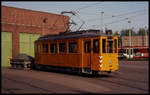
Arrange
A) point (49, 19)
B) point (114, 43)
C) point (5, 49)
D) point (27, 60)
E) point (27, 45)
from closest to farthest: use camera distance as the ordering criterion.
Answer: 1. point (114, 43)
2. point (27, 60)
3. point (5, 49)
4. point (27, 45)
5. point (49, 19)

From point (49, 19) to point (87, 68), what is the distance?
19.6 metres

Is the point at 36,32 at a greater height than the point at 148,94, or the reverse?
the point at 36,32

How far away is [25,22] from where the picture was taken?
105 feet

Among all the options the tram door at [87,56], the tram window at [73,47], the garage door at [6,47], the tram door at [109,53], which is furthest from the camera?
the garage door at [6,47]

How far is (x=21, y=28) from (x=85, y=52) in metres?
16.7

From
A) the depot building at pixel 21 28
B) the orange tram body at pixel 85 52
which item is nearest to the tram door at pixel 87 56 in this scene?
the orange tram body at pixel 85 52

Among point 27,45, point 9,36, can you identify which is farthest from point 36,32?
point 9,36

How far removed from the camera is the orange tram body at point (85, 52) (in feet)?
53.1

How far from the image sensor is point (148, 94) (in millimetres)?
10125

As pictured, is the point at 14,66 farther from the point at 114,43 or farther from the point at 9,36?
the point at 114,43

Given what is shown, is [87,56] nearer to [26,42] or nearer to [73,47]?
[73,47]

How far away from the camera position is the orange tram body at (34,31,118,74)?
16172 millimetres

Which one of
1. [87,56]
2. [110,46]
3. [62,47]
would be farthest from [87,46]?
[62,47]

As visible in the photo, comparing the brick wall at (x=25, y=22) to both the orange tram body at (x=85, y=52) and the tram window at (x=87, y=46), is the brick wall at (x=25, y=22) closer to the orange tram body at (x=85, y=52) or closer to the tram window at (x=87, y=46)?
the orange tram body at (x=85, y=52)
